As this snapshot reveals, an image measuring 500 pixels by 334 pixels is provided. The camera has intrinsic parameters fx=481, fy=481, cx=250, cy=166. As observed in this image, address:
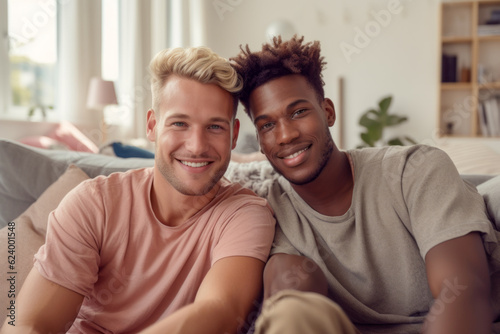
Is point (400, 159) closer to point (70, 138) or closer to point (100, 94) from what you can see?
point (70, 138)

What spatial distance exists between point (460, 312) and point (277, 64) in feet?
2.49

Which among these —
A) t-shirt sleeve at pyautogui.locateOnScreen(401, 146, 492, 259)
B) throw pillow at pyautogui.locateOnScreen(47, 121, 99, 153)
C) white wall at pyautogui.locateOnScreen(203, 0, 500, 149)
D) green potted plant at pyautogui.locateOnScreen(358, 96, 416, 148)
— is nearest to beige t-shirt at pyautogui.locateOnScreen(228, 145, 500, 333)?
t-shirt sleeve at pyautogui.locateOnScreen(401, 146, 492, 259)

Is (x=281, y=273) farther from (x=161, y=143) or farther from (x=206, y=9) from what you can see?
(x=206, y=9)

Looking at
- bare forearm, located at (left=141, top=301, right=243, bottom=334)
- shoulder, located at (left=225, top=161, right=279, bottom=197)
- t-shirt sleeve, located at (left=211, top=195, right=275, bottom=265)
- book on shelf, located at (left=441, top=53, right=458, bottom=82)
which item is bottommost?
bare forearm, located at (left=141, top=301, right=243, bottom=334)

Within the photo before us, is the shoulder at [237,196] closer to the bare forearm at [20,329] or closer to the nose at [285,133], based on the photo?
the nose at [285,133]

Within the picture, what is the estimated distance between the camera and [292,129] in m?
1.27

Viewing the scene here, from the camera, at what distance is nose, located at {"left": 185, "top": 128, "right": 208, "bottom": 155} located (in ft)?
3.96

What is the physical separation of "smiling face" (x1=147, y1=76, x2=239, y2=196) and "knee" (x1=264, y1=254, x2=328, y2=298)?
0.27 m

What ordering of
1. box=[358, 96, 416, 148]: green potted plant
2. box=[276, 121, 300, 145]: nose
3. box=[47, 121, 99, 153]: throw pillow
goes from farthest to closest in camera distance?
box=[358, 96, 416, 148]: green potted plant
box=[47, 121, 99, 153]: throw pillow
box=[276, 121, 300, 145]: nose

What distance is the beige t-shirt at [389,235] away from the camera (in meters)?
1.10

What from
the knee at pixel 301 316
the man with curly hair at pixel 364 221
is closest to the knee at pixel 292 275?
the man with curly hair at pixel 364 221

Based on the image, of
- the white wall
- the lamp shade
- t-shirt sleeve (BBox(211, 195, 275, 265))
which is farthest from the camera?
the white wall

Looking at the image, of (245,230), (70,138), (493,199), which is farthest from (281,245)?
(70,138)

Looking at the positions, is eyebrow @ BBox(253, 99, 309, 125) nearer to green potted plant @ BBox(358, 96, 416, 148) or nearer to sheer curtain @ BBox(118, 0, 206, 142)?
sheer curtain @ BBox(118, 0, 206, 142)
